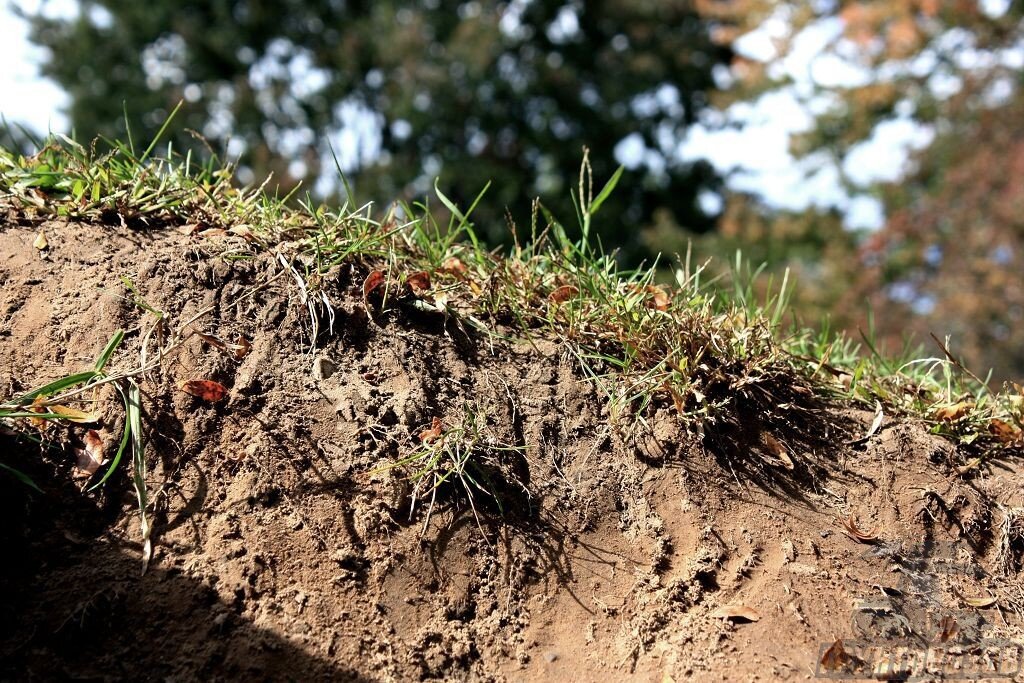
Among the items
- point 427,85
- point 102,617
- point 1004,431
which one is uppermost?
point 427,85

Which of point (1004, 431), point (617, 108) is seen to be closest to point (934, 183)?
point (617, 108)

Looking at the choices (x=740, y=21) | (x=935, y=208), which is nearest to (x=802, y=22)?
(x=740, y=21)

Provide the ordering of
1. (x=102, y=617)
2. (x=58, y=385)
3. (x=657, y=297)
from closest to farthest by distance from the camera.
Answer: (x=102, y=617) < (x=58, y=385) < (x=657, y=297)

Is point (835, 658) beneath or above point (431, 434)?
beneath

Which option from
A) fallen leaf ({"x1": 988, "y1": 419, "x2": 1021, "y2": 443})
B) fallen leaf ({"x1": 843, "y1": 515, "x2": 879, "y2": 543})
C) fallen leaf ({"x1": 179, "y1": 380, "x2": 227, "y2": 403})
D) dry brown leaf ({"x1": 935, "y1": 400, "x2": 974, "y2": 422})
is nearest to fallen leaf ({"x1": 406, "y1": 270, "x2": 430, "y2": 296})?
fallen leaf ({"x1": 179, "y1": 380, "x2": 227, "y2": 403})

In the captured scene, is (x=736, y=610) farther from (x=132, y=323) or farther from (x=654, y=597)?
(x=132, y=323)

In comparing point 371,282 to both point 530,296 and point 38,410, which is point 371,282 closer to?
point 530,296

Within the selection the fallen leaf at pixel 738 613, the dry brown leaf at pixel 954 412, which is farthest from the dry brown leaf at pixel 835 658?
the dry brown leaf at pixel 954 412

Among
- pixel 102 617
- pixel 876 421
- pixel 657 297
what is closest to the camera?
pixel 102 617
